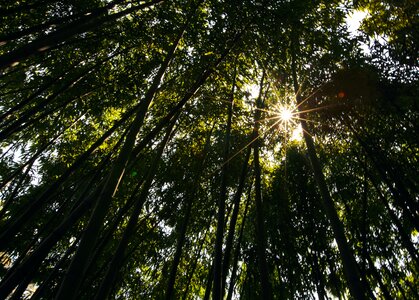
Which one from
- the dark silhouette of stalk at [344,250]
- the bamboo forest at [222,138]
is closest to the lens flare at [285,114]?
the bamboo forest at [222,138]

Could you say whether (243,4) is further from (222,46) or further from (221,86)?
(221,86)

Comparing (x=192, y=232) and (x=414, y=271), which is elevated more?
(x=192, y=232)

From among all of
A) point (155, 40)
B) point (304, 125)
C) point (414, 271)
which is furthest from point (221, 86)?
point (414, 271)

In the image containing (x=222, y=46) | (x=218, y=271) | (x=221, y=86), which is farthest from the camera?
(x=221, y=86)

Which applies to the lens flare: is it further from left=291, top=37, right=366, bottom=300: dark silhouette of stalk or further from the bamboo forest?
left=291, top=37, right=366, bottom=300: dark silhouette of stalk

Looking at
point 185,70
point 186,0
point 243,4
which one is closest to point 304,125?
point 243,4

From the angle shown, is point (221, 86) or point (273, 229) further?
point (273, 229)

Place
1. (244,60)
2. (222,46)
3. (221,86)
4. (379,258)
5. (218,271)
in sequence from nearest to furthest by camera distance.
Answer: (218,271) → (222,46) → (244,60) → (221,86) → (379,258)

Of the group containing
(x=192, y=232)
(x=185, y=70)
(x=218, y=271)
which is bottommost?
(x=218, y=271)

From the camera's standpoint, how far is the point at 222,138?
5934mm

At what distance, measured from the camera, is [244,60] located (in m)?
4.83

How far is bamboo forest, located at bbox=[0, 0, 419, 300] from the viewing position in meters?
3.74

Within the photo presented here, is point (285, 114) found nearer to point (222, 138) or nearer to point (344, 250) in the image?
point (222, 138)

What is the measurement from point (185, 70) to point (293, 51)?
1817 mm
